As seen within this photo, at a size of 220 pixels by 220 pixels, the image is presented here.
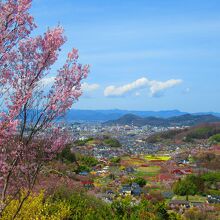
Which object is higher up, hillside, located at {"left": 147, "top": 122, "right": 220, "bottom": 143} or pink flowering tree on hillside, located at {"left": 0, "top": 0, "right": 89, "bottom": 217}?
pink flowering tree on hillside, located at {"left": 0, "top": 0, "right": 89, "bottom": 217}

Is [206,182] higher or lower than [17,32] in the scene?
lower

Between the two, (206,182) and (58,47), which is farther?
(206,182)

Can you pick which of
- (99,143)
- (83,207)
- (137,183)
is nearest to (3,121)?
(83,207)

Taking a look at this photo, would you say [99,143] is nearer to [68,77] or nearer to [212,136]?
[212,136]

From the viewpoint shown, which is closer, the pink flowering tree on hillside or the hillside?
the pink flowering tree on hillside

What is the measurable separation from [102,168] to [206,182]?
21260 millimetres

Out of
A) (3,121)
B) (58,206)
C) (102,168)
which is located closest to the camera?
(3,121)

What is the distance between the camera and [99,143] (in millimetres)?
105250

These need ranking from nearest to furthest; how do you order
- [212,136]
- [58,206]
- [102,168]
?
1. [58,206]
2. [102,168]
3. [212,136]

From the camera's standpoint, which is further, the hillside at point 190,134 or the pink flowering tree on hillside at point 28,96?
the hillside at point 190,134

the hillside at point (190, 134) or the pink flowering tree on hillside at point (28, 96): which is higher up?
the pink flowering tree on hillside at point (28, 96)

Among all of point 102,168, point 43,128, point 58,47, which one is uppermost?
point 58,47

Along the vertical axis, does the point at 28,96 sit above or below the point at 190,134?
above

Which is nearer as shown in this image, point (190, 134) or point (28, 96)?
point (28, 96)
